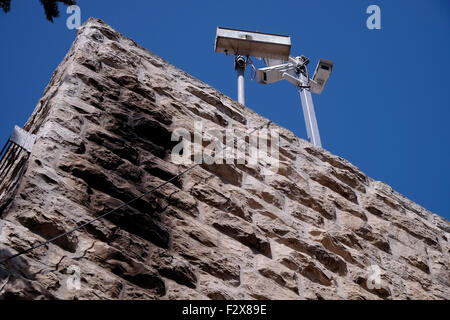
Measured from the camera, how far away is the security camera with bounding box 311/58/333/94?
24.0 feet

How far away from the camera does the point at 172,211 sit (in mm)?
3121

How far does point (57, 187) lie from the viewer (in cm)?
270

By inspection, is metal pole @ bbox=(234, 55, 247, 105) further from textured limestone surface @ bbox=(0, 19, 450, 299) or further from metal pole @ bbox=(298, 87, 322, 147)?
textured limestone surface @ bbox=(0, 19, 450, 299)

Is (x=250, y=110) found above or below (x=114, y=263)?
above

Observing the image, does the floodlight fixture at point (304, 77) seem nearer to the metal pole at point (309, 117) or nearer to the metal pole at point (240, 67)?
the metal pole at point (309, 117)

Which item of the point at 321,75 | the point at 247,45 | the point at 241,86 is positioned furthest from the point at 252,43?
the point at 321,75

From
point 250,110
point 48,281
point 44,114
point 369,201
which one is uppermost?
point 250,110

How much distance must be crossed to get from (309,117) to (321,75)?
4.30 ft

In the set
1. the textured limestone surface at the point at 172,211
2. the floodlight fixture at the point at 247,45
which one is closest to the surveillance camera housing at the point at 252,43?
the floodlight fixture at the point at 247,45

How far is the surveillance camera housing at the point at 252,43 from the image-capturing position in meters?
5.73

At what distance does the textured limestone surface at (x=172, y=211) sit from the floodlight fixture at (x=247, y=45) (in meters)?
1.50
